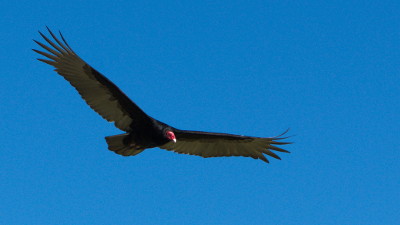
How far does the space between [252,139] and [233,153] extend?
0.52m

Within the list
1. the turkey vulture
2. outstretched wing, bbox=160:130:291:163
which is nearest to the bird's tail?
the turkey vulture

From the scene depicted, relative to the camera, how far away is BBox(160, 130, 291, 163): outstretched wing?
39.3 ft

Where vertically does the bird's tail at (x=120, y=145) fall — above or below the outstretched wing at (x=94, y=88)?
below

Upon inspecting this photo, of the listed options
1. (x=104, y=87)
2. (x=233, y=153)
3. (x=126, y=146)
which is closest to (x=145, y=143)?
(x=126, y=146)

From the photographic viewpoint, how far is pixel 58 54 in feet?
34.2

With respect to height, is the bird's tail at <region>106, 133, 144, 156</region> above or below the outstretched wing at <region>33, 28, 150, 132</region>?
below

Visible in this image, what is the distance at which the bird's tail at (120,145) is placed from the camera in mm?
10969

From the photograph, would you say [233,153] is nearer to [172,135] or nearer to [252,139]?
[252,139]

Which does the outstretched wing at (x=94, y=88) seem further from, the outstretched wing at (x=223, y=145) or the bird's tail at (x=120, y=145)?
the outstretched wing at (x=223, y=145)

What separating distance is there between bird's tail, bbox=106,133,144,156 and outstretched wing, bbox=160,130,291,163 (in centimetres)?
97

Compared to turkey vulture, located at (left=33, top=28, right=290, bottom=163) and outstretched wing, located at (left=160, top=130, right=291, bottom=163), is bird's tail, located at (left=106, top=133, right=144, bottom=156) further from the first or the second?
outstretched wing, located at (left=160, top=130, right=291, bottom=163)

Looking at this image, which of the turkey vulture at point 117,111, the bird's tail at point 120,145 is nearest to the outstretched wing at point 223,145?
the turkey vulture at point 117,111

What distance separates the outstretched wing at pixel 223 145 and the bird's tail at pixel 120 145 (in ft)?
3.17

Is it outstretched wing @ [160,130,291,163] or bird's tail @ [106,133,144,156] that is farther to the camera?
outstretched wing @ [160,130,291,163]
